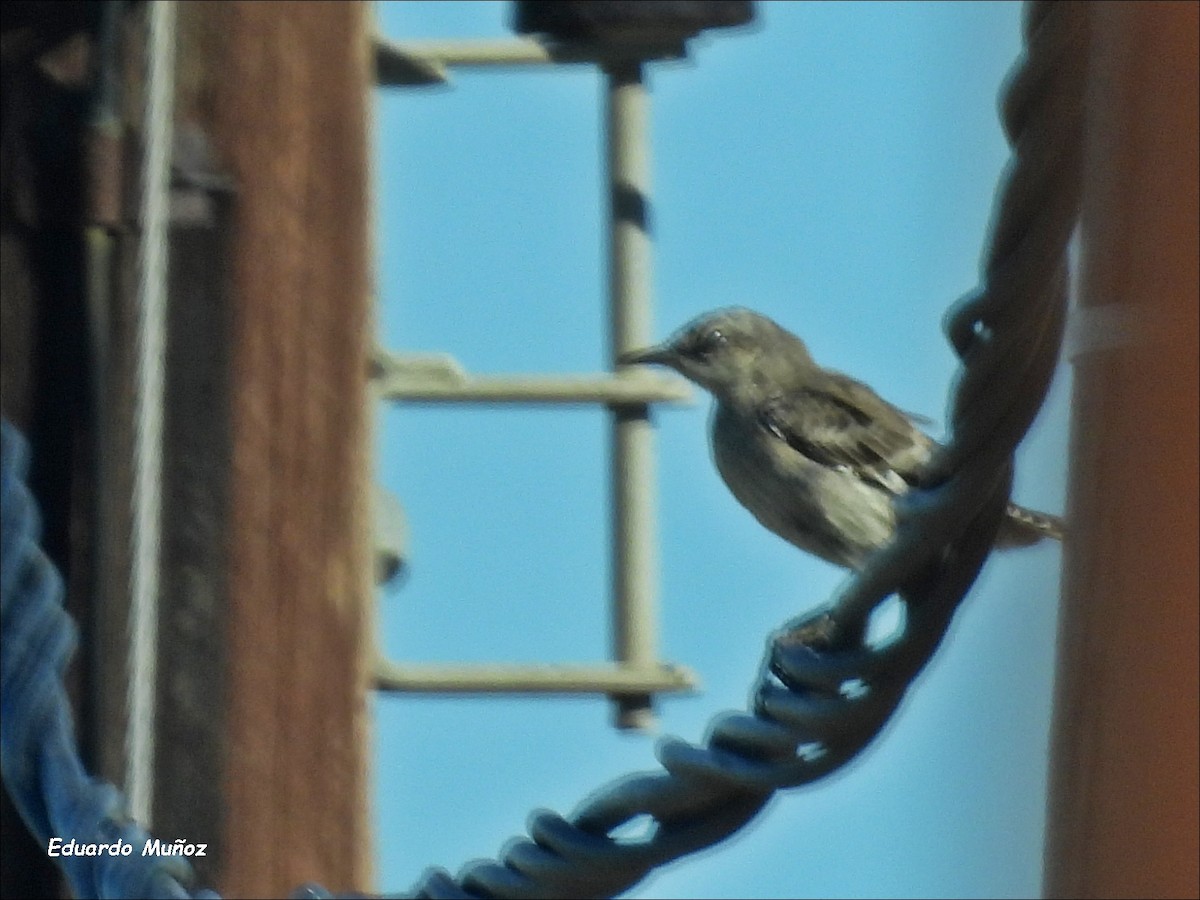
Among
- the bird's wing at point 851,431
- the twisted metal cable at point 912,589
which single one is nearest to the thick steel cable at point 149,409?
the twisted metal cable at point 912,589

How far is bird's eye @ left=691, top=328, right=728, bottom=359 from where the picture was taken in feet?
18.0

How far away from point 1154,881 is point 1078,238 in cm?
44

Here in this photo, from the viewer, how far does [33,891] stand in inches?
161

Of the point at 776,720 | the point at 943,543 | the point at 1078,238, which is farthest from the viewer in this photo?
the point at 776,720

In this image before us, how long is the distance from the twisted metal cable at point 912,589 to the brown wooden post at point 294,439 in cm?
173

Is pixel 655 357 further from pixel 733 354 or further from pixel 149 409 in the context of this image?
pixel 149 409

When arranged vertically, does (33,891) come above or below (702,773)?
below

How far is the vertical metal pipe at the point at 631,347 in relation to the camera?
18.9 ft

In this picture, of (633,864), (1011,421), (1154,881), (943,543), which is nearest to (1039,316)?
(1011,421)

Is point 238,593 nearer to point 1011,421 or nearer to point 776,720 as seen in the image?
point 776,720

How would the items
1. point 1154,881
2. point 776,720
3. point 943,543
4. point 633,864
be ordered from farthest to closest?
point 633,864 → point 776,720 → point 943,543 → point 1154,881

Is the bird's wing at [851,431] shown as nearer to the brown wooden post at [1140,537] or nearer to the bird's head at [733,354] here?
the bird's head at [733,354]

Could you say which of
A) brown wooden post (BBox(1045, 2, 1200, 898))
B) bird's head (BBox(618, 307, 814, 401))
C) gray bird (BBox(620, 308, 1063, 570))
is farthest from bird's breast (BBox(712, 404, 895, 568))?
brown wooden post (BBox(1045, 2, 1200, 898))

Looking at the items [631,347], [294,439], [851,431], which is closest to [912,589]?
[294,439]
